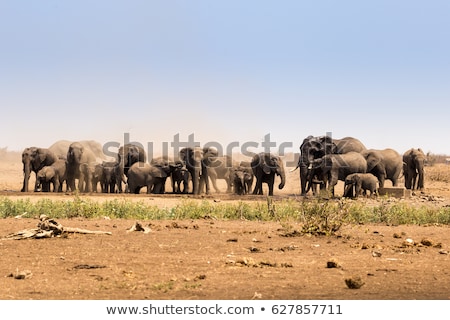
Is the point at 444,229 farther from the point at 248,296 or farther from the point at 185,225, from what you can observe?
the point at 248,296

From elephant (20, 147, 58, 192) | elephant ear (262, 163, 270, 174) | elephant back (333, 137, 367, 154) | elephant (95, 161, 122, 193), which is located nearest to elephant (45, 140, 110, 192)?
elephant (95, 161, 122, 193)

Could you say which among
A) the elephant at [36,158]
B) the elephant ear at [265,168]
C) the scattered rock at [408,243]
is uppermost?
the elephant at [36,158]

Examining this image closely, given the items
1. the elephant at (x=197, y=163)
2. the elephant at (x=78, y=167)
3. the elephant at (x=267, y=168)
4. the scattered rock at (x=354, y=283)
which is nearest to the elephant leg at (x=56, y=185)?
the elephant at (x=78, y=167)

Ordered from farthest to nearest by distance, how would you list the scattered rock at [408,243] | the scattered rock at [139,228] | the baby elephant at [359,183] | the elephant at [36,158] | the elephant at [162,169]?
the elephant at [36,158], the elephant at [162,169], the baby elephant at [359,183], the scattered rock at [139,228], the scattered rock at [408,243]

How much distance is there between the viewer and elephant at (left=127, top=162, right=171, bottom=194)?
3159cm

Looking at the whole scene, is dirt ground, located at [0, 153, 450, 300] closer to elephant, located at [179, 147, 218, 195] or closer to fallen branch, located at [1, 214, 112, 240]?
fallen branch, located at [1, 214, 112, 240]

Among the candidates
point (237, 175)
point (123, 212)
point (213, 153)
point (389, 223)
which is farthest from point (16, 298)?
point (213, 153)

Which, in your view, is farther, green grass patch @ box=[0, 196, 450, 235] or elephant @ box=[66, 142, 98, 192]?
elephant @ box=[66, 142, 98, 192]

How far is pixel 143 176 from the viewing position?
3166cm

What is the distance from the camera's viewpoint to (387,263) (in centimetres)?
1001

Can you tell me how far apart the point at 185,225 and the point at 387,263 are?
564cm

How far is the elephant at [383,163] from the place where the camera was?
31.3m

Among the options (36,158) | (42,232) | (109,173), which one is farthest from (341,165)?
(42,232)

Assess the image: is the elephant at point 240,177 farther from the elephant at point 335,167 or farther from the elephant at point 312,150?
the elephant at point 335,167
